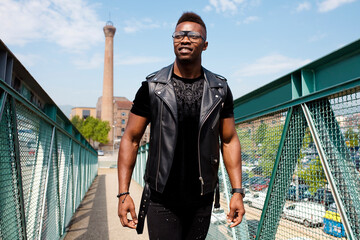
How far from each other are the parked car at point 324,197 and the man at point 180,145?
61 cm

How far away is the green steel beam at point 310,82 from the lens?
6.68ft

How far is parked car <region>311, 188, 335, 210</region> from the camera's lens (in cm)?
214

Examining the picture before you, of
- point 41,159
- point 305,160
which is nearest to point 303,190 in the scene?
point 305,160

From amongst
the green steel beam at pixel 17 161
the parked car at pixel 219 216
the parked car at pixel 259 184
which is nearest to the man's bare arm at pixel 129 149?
the green steel beam at pixel 17 161

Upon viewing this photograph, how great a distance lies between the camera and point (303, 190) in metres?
2.44

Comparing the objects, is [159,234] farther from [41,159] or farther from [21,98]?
[41,159]

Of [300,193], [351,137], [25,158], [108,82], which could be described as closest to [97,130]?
[108,82]

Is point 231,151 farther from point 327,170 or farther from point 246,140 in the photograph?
point 246,140

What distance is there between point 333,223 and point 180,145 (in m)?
1.17

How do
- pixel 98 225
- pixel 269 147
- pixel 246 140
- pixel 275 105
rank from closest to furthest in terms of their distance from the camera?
pixel 275 105
pixel 269 147
pixel 246 140
pixel 98 225

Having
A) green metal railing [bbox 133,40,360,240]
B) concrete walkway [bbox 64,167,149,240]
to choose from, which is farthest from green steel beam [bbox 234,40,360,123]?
concrete walkway [bbox 64,167,149,240]

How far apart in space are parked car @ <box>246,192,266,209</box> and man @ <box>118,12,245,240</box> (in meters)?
1.07

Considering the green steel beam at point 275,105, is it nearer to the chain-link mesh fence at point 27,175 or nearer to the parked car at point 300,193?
the parked car at point 300,193

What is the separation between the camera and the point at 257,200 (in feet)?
10.4
